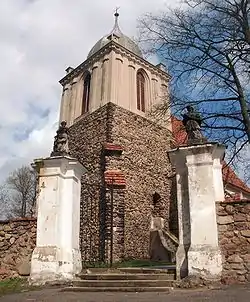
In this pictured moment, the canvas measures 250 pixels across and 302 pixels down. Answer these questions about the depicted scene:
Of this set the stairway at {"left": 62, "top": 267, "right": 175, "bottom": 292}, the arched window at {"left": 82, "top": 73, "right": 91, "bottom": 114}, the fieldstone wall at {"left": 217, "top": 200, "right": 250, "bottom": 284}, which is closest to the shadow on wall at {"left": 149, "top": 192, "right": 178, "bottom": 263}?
the arched window at {"left": 82, "top": 73, "right": 91, "bottom": 114}

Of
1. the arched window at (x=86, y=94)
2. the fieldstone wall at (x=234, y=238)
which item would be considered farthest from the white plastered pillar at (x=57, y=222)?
the arched window at (x=86, y=94)

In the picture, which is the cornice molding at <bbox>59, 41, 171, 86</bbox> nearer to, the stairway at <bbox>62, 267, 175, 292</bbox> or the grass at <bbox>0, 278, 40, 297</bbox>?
the stairway at <bbox>62, 267, 175, 292</bbox>

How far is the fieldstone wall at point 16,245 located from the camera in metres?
8.13

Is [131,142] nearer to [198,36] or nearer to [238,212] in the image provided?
[198,36]

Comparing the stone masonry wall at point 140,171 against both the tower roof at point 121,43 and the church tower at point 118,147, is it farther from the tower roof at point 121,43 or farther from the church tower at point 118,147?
the tower roof at point 121,43

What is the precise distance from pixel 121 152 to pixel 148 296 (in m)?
12.3

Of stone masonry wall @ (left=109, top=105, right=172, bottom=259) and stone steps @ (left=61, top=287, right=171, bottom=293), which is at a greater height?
stone masonry wall @ (left=109, top=105, right=172, bottom=259)

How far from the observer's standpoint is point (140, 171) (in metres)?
19.5

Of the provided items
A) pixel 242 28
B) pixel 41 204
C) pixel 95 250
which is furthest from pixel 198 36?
pixel 95 250

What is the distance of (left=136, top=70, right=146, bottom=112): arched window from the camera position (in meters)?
22.3

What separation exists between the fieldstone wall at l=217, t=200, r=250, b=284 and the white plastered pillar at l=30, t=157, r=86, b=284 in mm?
3095

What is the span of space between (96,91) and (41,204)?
1419 centimetres

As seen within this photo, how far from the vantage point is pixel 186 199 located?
763 centimetres

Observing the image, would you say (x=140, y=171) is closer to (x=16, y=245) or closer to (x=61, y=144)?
(x=61, y=144)
